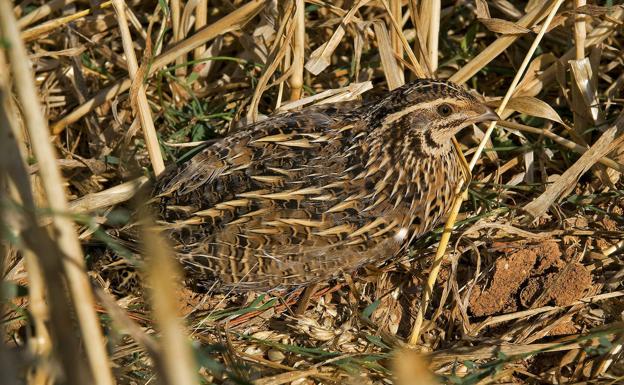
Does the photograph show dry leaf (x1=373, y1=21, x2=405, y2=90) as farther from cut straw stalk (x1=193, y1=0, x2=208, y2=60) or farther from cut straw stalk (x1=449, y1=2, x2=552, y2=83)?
cut straw stalk (x1=193, y1=0, x2=208, y2=60)

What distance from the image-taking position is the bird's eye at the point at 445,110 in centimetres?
421

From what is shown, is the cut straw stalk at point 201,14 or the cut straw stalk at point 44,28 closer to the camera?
the cut straw stalk at point 44,28

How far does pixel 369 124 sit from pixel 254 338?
123cm

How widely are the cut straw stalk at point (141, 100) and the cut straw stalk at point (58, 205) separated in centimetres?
187

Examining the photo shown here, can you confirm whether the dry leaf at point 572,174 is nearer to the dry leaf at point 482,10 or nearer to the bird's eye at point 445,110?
the bird's eye at point 445,110

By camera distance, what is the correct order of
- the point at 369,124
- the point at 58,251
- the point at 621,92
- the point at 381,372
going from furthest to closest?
the point at 621,92
the point at 369,124
the point at 381,372
the point at 58,251

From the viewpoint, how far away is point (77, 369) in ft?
7.71

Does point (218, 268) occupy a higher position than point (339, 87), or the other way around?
point (339, 87)

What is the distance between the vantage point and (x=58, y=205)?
2.54 m

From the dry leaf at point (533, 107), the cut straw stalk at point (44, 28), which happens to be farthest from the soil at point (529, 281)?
the cut straw stalk at point (44, 28)

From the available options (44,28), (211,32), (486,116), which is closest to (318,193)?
(486,116)

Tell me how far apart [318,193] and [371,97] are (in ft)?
Result: 3.93

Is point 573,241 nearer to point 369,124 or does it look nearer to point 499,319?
point 499,319

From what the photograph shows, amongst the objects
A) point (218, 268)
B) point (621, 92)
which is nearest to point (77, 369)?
point (218, 268)
